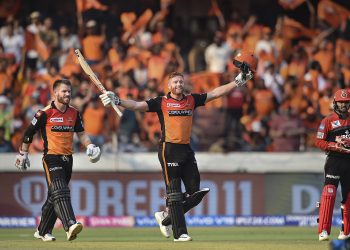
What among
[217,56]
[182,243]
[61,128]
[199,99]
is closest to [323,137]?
[199,99]

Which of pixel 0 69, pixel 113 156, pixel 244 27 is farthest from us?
pixel 244 27

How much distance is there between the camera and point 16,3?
2369 centimetres

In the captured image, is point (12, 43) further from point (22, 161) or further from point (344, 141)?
point (344, 141)

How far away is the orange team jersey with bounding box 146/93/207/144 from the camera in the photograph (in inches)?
531

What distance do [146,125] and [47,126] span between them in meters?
6.99

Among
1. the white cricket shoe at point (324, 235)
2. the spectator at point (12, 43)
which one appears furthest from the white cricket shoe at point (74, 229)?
the spectator at point (12, 43)

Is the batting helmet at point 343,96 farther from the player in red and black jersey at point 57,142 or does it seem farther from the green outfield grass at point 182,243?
the player in red and black jersey at point 57,142

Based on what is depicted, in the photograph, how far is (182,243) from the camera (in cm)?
1305

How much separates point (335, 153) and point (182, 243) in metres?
2.49

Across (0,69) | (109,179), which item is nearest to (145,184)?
(109,179)

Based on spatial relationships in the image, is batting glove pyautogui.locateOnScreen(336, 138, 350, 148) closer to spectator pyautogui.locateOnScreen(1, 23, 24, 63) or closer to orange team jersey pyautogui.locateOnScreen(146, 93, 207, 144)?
orange team jersey pyautogui.locateOnScreen(146, 93, 207, 144)

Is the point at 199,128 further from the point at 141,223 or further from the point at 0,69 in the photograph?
the point at 0,69

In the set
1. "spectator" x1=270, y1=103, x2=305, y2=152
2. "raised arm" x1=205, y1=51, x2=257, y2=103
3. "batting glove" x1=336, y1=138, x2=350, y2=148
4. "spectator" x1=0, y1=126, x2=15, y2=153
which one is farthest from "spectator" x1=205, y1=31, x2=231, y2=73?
"batting glove" x1=336, y1=138, x2=350, y2=148

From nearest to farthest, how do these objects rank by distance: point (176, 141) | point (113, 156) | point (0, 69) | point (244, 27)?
point (176, 141), point (113, 156), point (0, 69), point (244, 27)
